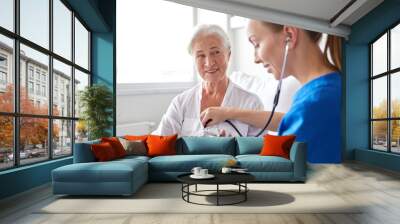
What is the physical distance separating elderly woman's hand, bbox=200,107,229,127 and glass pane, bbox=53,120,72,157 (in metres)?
2.71

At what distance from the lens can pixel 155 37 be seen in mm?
8445

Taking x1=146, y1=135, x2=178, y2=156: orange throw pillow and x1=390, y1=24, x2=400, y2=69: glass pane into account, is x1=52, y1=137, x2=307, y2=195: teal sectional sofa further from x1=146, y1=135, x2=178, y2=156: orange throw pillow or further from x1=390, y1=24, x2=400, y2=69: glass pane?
x1=390, y1=24, x2=400, y2=69: glass pane

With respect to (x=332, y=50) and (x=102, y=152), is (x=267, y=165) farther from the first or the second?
(x=332, y=50)

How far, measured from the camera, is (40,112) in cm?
575

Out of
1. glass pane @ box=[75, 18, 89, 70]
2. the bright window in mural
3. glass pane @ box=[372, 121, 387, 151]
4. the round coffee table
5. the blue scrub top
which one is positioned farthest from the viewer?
the blue scrub top

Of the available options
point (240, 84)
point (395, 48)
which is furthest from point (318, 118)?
point (395, 48)

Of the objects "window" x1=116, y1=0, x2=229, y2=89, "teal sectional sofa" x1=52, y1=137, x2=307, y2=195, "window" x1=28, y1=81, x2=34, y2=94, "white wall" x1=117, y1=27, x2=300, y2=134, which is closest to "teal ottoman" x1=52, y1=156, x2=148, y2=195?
"teal sectional sofa" x1=52, y1=137, x2=307, y2=195

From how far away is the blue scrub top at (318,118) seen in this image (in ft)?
27.2

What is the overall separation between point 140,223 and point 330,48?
21.9ft

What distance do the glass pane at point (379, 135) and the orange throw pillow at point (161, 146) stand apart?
4.73 m

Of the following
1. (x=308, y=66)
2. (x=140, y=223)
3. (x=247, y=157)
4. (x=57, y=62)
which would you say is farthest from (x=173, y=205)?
(x=308, y=66)

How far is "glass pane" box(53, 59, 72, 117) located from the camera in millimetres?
6348

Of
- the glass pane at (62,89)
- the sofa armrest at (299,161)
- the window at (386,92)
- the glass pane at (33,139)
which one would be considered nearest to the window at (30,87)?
the glass pane at (33,139)

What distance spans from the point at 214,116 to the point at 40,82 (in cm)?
362
